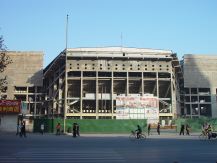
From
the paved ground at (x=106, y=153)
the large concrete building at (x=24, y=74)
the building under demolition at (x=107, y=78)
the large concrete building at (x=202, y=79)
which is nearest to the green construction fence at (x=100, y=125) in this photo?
the paved ground at (x=106, y=153)

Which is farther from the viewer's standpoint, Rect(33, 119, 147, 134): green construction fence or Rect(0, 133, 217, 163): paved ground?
Rect(33, 119, 147, 134): green construction fence

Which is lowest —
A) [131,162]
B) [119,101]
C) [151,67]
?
[131,162]

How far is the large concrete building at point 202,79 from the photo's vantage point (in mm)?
119188

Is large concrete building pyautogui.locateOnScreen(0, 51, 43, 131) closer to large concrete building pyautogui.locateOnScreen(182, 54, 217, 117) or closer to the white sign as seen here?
the white sign

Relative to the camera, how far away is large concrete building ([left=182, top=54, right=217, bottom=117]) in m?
119

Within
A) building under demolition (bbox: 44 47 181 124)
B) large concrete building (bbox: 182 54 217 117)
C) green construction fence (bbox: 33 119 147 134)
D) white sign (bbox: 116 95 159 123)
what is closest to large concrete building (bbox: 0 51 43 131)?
building under demolition (bbox: 44 47 181 124)

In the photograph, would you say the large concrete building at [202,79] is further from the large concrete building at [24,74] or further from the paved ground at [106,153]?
the paved ground at [106,153]

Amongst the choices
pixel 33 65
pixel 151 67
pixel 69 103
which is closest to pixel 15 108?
pixel 69 103

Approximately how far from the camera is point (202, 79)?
120 meters

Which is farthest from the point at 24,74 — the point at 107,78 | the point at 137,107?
the point at 137,107

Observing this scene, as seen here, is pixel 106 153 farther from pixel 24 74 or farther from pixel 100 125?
pixel 24 74

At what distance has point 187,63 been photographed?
120 m

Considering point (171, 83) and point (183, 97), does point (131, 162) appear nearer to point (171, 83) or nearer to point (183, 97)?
point (171, 83)

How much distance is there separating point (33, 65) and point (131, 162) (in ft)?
353
